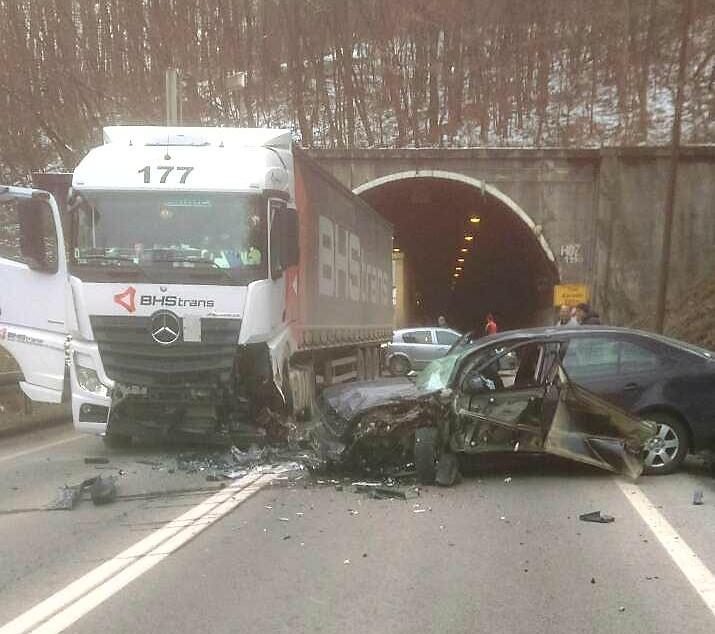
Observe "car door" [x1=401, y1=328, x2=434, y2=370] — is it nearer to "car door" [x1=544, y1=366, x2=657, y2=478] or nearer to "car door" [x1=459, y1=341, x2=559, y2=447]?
"car door" [x1=459, y1=341, x2=559, y2=447]

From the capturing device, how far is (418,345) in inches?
1028

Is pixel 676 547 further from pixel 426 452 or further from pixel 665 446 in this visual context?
pixel 665 446

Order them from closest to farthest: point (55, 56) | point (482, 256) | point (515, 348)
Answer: point (515, 348), point (55, 56), point (482, 256)

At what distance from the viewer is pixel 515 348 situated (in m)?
8.95

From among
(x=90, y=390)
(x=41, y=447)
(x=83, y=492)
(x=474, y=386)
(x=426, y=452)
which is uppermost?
(x=474, y=386)

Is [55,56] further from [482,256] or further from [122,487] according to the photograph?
[122,487]

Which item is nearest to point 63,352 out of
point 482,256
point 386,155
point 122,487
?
point 122,487

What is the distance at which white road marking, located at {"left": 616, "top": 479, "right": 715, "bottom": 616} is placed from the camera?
5.23 m

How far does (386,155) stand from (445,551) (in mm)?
22113

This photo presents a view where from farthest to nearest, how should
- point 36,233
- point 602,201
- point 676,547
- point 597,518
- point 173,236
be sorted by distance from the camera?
point 602,201 → point 36,233 → point 173,236 → point 597,518 → point 676,547

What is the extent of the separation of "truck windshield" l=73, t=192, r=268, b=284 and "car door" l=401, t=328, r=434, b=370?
53.6 ft

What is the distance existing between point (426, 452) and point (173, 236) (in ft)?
12.0

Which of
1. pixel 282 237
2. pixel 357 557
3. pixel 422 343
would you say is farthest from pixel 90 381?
pixel 422 343

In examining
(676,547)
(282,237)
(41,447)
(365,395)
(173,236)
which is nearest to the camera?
(676,547)
